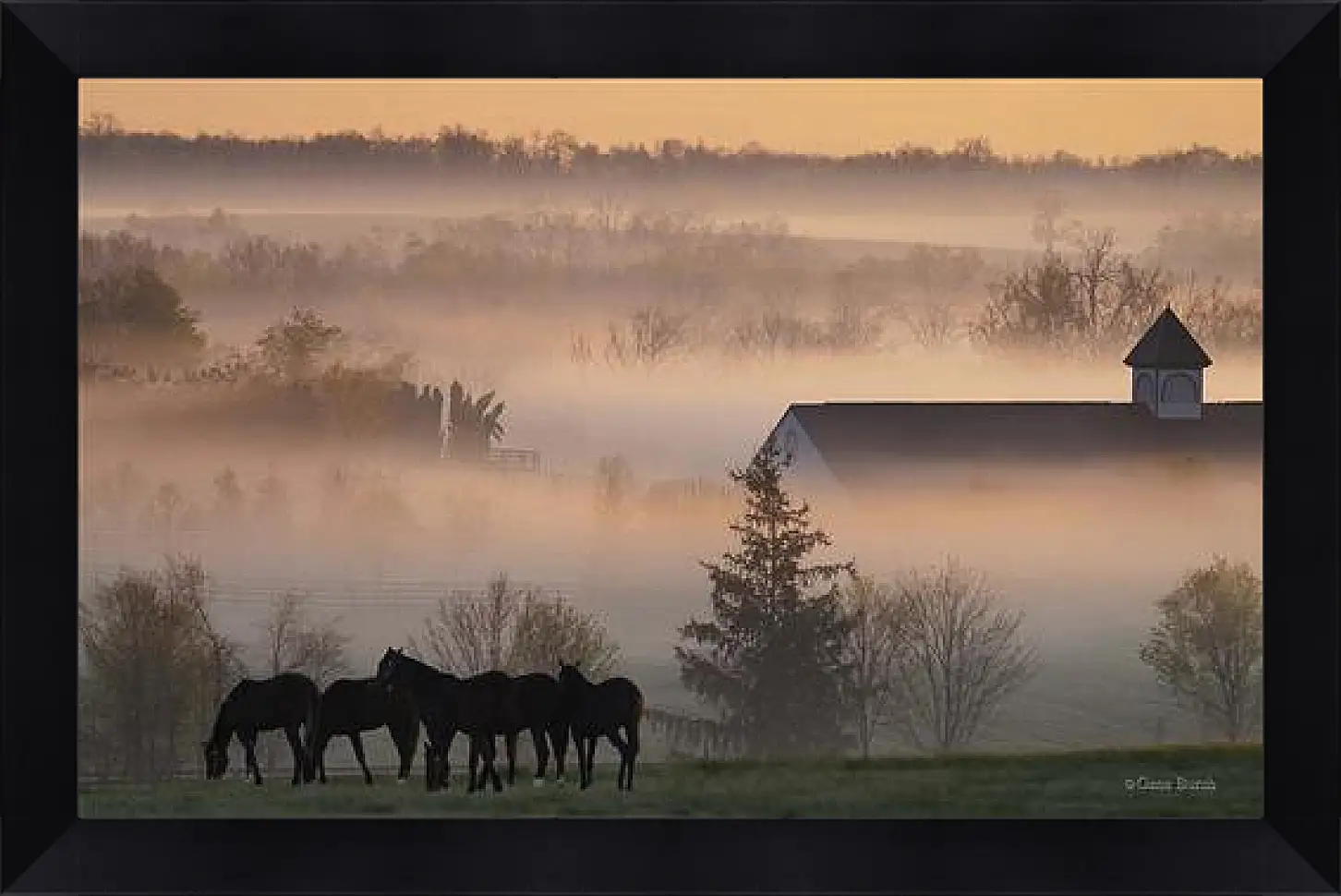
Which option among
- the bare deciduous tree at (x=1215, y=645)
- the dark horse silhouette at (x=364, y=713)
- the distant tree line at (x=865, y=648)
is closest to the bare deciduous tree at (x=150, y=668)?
the dark horse silhouette at (x=364, y=713)

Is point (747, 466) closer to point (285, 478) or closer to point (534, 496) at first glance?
point (534, 496)

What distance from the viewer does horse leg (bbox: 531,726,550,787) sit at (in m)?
4.88

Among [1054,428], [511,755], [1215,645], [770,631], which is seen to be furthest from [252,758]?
[1215,645]

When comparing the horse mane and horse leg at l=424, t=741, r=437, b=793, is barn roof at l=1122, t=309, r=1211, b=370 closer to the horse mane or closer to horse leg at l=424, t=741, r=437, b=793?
horse leg at l=424, t=741, r=437, b=793

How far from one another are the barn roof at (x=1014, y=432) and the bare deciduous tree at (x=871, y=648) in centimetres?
27

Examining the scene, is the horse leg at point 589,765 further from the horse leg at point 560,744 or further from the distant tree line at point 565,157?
the distant tree line at point 565,157

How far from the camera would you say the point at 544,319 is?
4910 mm

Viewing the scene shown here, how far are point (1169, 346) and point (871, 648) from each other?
38.3 inches

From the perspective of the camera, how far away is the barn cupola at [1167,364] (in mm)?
4930

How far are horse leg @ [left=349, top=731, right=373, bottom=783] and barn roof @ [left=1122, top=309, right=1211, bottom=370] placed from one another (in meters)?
1.99

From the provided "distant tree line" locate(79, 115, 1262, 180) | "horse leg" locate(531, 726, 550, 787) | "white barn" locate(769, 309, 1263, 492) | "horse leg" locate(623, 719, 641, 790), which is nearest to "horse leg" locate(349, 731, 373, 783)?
"horse leg" locate(531, 726, 550, 787)
